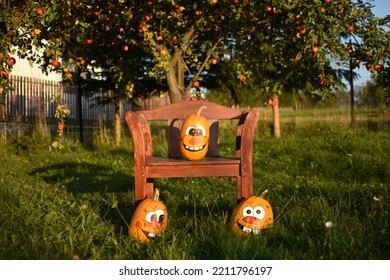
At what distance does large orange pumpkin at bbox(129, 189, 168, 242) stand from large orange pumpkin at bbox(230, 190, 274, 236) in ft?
1.64

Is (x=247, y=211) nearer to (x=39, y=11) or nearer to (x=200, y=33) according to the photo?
(x=39, y=11)

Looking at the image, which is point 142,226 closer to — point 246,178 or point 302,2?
point 246,178

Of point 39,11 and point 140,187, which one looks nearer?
point 140,187

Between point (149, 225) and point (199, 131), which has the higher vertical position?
point (199, 131)

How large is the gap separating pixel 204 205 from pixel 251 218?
112 cm

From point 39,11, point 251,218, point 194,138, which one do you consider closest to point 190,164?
point 194,138

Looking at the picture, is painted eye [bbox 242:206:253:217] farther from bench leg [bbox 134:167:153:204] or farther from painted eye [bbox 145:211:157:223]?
bench leg [bbox 134:167:153:204]

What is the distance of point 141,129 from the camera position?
3859 millimetres

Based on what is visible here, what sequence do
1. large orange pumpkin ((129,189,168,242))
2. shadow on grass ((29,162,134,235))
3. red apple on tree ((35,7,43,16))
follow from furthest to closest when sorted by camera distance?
red apple on tree ((35,7,43,16))
shadow on grass ((29,162,134,235))
large orange pumpkin ((129,189,168,242))

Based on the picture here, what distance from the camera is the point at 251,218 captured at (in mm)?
3414

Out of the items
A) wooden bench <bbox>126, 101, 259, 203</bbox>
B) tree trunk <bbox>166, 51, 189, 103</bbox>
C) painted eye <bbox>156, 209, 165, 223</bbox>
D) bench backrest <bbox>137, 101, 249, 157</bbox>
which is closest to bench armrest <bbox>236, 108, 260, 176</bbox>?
wooden bench <bbox>126, 101, 259, 203</bbox>

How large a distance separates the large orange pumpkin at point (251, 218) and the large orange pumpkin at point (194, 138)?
62 centimetres

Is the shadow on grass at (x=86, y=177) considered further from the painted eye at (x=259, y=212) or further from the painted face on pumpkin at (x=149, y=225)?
the painted eye at (x=259, y=212)

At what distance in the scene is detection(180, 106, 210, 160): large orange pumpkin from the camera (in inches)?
154
